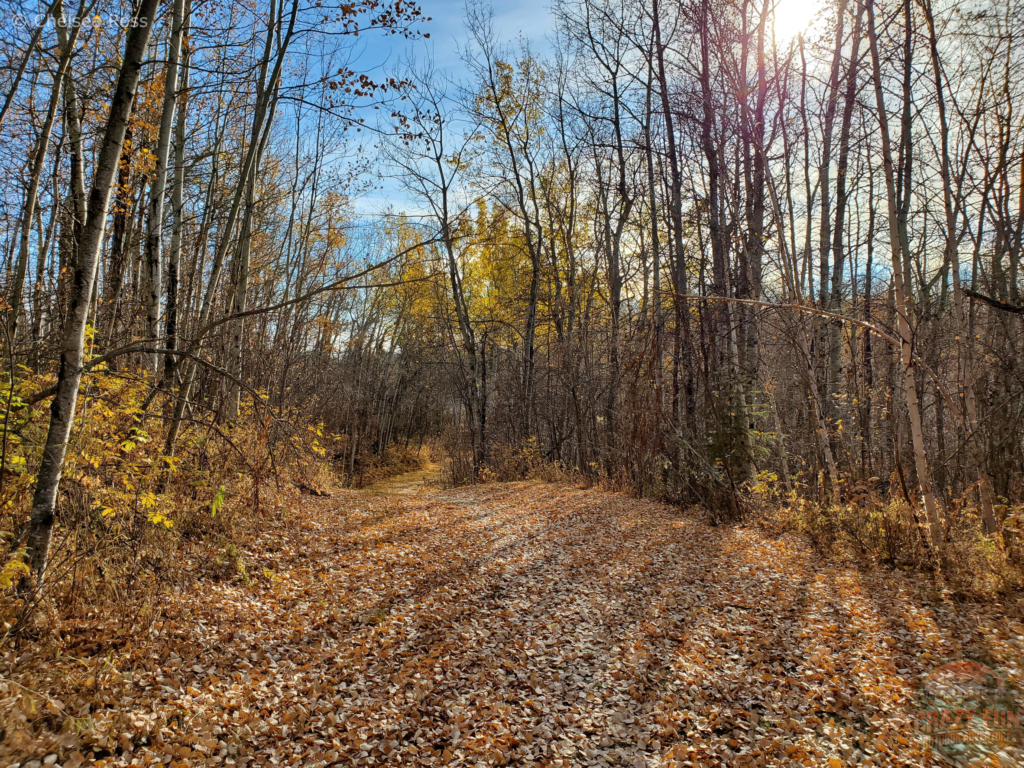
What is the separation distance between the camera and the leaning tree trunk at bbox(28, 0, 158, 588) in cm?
275

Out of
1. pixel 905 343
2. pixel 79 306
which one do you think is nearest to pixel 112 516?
pixel 79 306

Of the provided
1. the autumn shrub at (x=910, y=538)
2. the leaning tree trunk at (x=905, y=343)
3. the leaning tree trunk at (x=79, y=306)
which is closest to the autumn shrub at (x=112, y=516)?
the leaning tree trunk at (x=79, y=306)

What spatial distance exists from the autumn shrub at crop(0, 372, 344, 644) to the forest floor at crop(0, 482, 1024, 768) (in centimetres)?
24

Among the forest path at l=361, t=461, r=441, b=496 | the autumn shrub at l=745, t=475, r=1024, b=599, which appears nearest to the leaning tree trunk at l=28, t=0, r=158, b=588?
the autumn shrub at l=745, t=475, r=1024, b=599

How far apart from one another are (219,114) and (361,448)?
1484 cm

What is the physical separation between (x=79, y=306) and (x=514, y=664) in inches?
143

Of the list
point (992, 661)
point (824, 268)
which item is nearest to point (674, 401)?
point (824, 268)

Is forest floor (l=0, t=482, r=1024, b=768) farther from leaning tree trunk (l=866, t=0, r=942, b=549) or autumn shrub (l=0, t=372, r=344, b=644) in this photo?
leaning tree trunk (l=866, t=0, r=942, b=549)

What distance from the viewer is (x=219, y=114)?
9.21 meters

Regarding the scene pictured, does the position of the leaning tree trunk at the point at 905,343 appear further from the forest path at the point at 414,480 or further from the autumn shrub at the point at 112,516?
the forest path at the point at 414,480

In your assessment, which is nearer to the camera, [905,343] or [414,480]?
[905,343]

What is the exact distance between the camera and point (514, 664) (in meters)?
3.56

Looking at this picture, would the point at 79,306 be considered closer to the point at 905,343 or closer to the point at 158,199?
the point at 158,199

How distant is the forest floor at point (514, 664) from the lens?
2.63 meters
